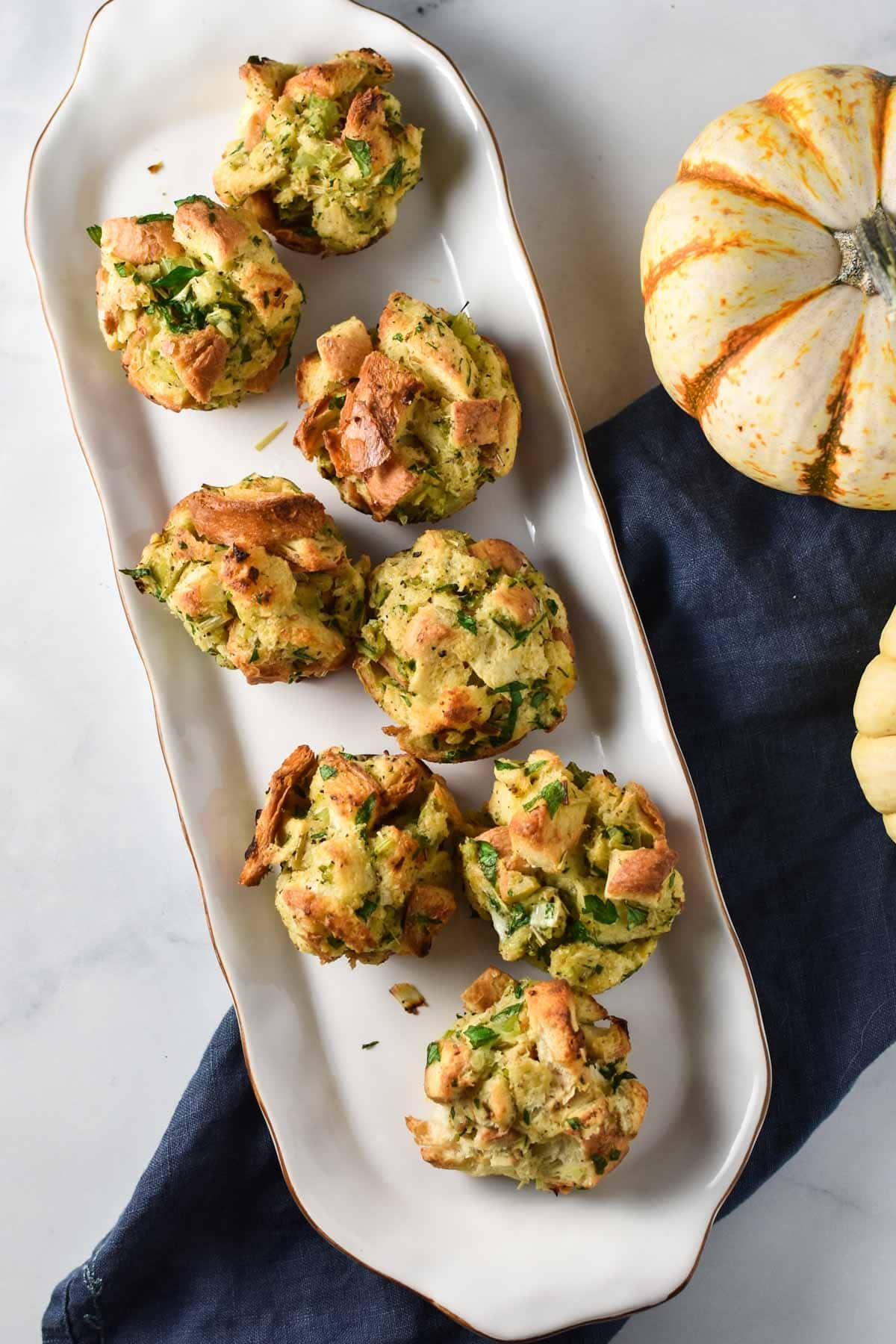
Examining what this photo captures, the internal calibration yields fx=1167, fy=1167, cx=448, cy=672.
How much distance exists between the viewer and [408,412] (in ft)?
8.74

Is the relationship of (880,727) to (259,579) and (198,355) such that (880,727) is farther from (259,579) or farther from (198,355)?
(198,355)

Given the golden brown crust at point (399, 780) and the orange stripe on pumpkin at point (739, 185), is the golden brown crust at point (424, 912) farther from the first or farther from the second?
the orange stripe on pumpkin at point (739, 185)

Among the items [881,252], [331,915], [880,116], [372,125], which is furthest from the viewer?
[372,125]

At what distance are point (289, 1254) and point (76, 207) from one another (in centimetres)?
278

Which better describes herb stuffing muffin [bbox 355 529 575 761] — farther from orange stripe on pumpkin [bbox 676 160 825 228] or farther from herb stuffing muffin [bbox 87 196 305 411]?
orange stripe on pumpkin [bbox 676 160 825 228]

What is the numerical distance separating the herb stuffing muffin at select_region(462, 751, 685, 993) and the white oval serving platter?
214mm

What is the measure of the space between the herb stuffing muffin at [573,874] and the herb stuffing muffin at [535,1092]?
0.32 ft

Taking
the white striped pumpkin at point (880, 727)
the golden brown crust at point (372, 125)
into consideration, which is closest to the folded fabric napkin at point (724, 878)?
the white striped pumpkin at point (880, 727)

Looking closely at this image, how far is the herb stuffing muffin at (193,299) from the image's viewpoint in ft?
8.82

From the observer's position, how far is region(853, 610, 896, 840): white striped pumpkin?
2.80 meters

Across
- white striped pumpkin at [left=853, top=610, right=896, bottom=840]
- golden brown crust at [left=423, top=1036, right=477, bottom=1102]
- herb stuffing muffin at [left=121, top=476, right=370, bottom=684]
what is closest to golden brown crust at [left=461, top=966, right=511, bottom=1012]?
golden brown crust at [left=423, top=1036, right=477, bottom=1102]

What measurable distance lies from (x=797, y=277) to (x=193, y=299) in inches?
53.3

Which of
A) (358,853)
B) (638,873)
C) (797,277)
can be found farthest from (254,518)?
(797,277)

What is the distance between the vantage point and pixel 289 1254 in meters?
3.04
